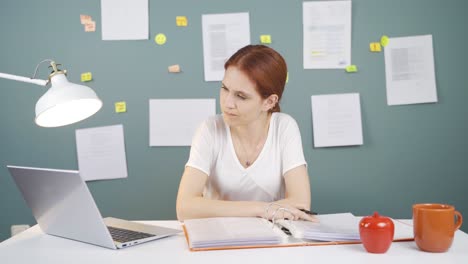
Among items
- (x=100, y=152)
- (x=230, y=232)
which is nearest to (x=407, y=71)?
A: (x=100, y=152)

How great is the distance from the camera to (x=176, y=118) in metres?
2.82

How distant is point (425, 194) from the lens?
2.87 metres

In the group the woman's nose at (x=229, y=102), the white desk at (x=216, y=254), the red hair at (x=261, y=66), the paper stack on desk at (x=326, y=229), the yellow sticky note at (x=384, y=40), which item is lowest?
the white desk at (x=216, y=254)

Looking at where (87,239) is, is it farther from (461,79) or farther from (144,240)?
(461,79)

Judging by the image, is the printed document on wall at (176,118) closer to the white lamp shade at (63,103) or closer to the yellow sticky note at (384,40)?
the yellow sticky note at (384,40)

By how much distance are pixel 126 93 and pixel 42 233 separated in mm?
1368

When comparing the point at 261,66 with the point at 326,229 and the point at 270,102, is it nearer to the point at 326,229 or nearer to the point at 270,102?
the point at 270,102

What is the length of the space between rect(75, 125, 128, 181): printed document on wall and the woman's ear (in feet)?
3.34

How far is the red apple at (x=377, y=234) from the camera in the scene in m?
1.25

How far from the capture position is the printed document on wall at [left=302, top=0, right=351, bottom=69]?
9.28 feet

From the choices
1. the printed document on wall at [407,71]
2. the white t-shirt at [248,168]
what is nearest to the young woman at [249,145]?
the white t-shirt at [248,168]

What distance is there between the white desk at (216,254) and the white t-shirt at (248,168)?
675 mm

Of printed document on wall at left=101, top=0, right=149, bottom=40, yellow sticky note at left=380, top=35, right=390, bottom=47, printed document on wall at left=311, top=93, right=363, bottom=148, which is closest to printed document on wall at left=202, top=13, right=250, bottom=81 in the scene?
printed document on wall at left=101, top=0, right=149, bottom=40

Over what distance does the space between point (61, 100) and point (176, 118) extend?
5.01ft
